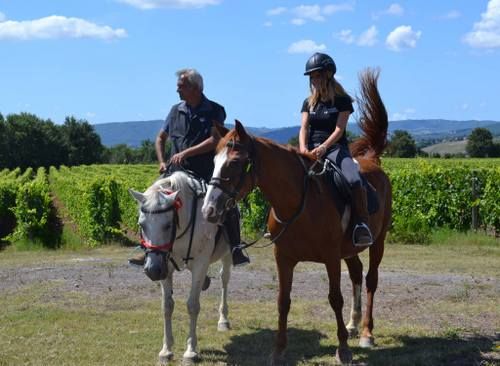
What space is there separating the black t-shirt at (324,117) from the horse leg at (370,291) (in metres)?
1.69

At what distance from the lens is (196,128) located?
23.4ft

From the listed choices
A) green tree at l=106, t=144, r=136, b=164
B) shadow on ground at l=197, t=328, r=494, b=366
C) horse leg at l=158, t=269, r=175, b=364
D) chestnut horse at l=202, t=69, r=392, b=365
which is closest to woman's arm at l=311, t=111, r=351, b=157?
chestnut horse at l=202, t=69, r=392, b=365

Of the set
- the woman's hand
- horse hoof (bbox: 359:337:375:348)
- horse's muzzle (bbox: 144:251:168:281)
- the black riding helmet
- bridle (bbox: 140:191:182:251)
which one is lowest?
horse hoof (bbox: 359:337:375:348)

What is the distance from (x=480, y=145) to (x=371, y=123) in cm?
8624

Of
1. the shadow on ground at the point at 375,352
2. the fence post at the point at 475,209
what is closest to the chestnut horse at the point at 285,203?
the shadow on ground at the point at 375,352

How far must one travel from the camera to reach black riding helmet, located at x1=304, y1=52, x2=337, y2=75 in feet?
20.7

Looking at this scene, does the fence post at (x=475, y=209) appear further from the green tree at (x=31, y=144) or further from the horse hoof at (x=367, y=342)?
the green tree at (x=31, y=144)

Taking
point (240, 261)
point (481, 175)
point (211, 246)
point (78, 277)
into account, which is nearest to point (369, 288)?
point (240, 261)

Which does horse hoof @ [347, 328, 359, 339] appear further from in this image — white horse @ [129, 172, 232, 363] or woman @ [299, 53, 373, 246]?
white horse @ [129, 172, 232, 363]

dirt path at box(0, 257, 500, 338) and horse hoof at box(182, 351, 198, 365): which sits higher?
horse hoof at box(182, 351, 198, 365)

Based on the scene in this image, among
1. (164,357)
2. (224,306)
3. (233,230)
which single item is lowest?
(164,357)

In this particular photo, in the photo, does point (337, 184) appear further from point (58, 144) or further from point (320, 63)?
point (58, 144)

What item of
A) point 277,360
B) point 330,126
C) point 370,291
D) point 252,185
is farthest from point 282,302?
point 330,126

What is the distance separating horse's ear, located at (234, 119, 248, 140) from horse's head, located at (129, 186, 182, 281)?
1.10m
